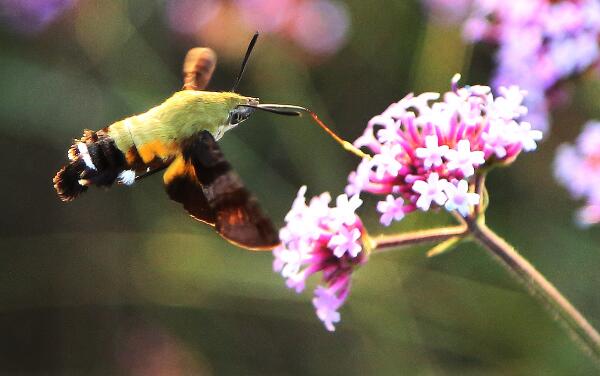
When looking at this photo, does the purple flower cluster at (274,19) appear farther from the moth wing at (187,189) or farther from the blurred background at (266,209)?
the moth wing at (187,189)

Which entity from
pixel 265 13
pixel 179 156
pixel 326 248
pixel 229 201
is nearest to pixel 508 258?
pixel 326 248

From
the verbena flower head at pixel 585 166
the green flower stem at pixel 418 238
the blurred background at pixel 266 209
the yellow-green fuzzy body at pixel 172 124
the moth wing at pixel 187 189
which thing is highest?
the yellow-green fuzzy body at pixel 172 124

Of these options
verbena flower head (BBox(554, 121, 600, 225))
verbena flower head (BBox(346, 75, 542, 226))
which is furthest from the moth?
verbena flower head (BBox(554, 121, 600, 225))

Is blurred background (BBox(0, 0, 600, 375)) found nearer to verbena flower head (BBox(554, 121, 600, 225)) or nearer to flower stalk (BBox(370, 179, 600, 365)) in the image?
verbena flower head (BBox(554, 121, 600, 225))

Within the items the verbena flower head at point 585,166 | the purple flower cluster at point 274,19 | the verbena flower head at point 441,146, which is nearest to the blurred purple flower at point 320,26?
the purple flower cluster at point 274,19

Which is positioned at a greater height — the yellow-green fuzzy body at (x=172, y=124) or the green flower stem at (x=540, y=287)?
the yellow-green fuzzy body at (x=172, y=124)

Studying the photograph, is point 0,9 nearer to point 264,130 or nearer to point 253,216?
point 264,130
